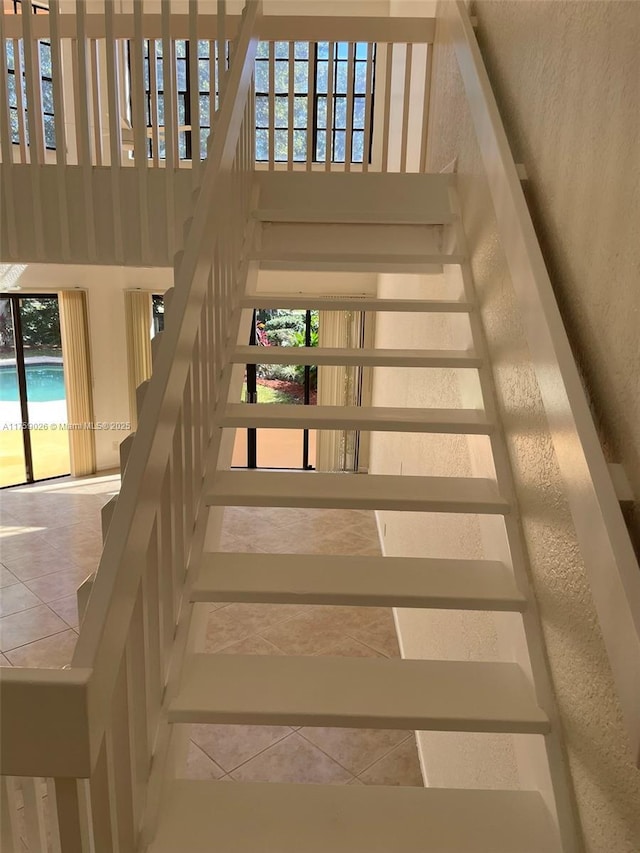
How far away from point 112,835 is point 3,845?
0.17 meters

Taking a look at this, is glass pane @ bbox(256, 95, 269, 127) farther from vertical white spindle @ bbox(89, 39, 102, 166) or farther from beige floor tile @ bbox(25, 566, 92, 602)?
beige floor tile @ bbox(25, 566, 92, 602)

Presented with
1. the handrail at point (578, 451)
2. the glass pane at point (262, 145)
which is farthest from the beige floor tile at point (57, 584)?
the glass pane at point (262, 145)

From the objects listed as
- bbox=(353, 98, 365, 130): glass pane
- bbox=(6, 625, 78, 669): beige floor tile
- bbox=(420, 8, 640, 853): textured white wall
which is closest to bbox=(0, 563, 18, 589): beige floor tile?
bbox=(6, 625, 78, 669): beige floor tile

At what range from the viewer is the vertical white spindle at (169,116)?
2.65 m

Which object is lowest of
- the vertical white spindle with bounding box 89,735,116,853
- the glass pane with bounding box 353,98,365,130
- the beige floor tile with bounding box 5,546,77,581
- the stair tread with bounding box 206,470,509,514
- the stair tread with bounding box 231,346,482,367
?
the beige floor tile with bounding box 5,546,77,581

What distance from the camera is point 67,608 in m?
4.87

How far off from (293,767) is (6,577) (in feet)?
10.3

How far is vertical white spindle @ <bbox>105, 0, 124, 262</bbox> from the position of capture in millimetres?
2688

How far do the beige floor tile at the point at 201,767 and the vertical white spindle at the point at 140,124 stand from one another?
8.27 feet

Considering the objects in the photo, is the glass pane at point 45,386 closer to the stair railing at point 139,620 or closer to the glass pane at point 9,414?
the glass pane at point 9,414

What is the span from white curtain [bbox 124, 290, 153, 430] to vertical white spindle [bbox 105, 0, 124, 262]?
17.1 ft

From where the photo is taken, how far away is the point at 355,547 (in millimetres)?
6027

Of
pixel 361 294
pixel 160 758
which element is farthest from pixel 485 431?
pixel 361 294

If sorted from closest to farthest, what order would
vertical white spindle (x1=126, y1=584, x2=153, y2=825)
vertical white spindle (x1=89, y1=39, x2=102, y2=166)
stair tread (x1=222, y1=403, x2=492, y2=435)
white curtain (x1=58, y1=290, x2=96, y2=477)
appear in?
vertical white spindle (x1=126, y1=584, x2=153, y2=825)
stair tread (x1=222, y1=403, x2=492, y2=435)
vertical white spindle (x1=89, y1=39, x2=102, y2=166)
white curtain (x1=58, y1=290, x2=96, y2=477)
